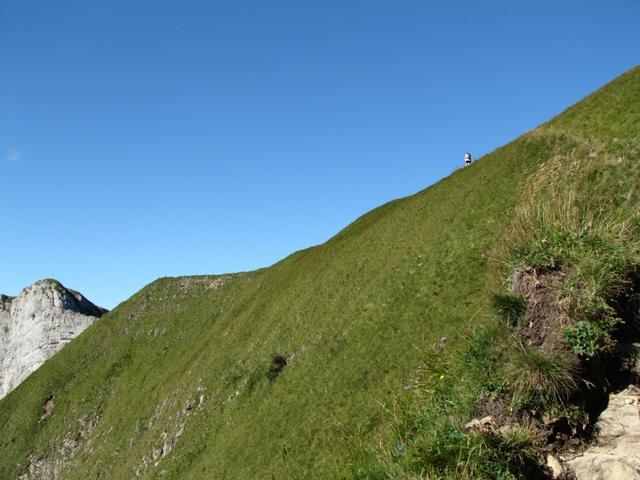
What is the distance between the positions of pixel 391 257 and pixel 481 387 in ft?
87.2

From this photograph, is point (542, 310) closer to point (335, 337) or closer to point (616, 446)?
point (616, 446)

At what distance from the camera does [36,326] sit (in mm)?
108312

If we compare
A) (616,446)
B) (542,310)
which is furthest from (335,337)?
(616,446)

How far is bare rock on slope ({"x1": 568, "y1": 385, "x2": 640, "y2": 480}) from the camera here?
31.8ft

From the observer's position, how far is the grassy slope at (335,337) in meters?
26.8

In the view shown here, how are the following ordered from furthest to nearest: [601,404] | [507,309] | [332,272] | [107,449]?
[107,449] → [332,272] → [507,309] → [601,404]

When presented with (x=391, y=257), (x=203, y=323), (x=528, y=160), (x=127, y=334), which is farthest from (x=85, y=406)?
(x=528, y=160)

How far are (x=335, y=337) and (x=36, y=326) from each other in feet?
313

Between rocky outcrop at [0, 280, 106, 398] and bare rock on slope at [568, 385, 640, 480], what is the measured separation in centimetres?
11206

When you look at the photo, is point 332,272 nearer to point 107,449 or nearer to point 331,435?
point 331,435

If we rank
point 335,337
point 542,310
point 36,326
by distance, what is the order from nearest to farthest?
point 542,310
point 335,337
point 36,326

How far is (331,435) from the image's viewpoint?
25.9 metres

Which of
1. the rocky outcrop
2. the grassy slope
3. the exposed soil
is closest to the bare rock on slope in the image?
the exposed soil

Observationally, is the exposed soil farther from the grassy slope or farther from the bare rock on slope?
the grassy slope
